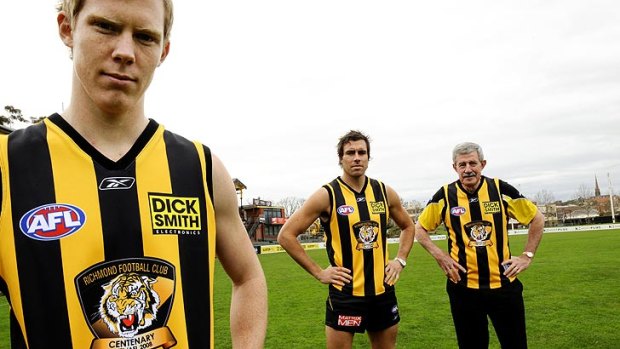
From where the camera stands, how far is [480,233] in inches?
211

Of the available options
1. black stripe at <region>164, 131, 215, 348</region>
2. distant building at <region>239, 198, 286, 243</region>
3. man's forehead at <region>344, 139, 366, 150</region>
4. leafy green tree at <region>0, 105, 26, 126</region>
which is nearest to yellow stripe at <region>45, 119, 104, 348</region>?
black stripe at <region>164, 131, 215, 348</region>

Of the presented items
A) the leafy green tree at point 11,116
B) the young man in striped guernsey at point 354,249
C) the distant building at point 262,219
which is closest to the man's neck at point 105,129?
the young man in striped guernsey at point 354,249

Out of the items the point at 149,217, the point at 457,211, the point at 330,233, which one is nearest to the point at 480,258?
the point at 457,211

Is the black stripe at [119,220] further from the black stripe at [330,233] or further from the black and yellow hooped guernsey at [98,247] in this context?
the black stripe at [330,233]

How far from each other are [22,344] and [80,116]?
682 mm

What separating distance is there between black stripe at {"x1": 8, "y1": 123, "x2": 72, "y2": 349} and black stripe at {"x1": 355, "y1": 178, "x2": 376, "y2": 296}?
3.89m

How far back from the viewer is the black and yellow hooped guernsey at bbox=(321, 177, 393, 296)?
4.92 metres

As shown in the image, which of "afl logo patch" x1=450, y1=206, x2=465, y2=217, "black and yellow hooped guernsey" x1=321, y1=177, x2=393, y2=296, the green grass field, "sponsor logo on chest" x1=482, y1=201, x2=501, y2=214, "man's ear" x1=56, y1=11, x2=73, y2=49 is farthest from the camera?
the green grass field

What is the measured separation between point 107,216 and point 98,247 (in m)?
0.10

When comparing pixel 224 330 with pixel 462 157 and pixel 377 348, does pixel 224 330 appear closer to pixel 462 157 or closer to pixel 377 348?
pixel 377 348

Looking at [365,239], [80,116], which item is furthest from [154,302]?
[365,239]

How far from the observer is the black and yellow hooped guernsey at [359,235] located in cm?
492

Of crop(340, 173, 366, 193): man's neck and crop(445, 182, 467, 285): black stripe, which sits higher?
crop(340, 173, 366, 193): man's neck

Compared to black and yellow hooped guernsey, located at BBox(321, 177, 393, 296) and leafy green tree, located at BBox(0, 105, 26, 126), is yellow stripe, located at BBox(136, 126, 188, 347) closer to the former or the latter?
black and yellow hooped guernsey, located at BBox(321, 177, 393, 296)
